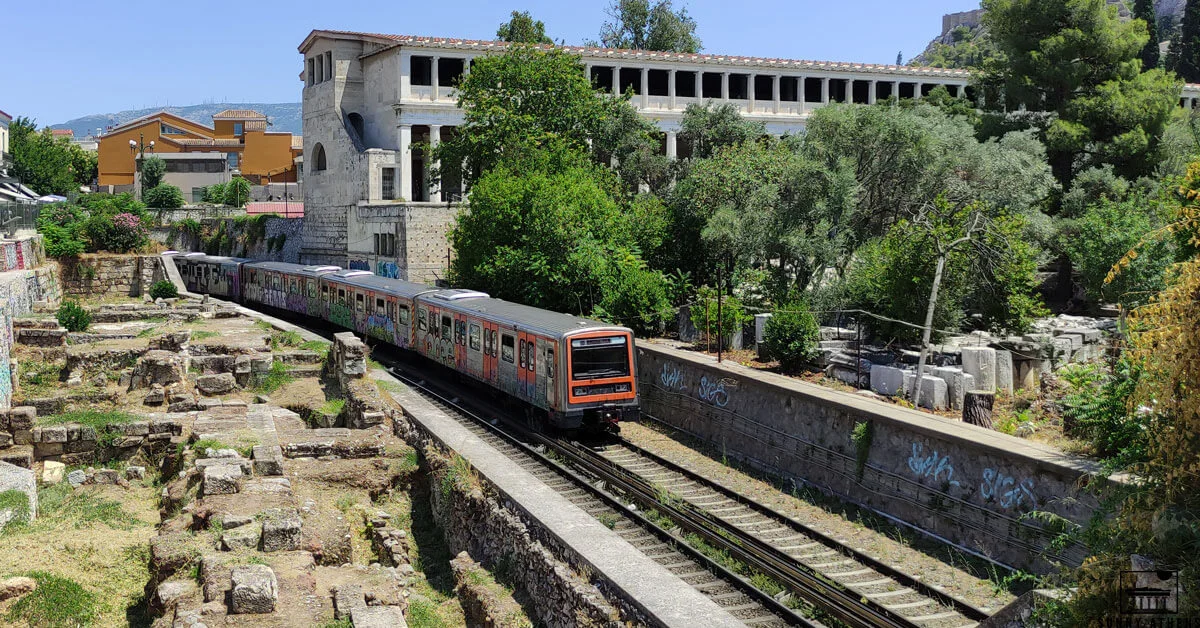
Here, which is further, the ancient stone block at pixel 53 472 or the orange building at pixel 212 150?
the orange building at pixel 212 150

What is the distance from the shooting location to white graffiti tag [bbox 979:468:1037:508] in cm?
1348

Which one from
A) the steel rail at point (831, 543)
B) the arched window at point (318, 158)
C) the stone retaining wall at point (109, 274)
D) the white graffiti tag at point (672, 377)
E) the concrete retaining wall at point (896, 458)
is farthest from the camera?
the arched window at point (318, 158)

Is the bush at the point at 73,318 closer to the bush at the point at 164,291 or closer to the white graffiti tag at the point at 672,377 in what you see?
the bush at the point at 164,291

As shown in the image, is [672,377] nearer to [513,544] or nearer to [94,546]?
[513,544]

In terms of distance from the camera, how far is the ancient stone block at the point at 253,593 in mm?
9609

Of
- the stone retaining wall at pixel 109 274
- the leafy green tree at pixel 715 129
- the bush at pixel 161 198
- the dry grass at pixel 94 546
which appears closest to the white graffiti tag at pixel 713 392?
the dry grass at pixel 94 546

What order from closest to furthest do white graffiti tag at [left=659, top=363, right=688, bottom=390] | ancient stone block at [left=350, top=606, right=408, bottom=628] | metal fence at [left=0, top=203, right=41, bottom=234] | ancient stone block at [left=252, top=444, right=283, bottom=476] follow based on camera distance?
ancient stone block at [left=350, top=606, right=408, bottom=628]
ancient stone block at [left=252, top=444, right=283, bottom=476]
white graffiti tag at [left=659, top=363, right=688, bottom=390]
metal fence at [left=0, top=203, right=41, bottom=234]

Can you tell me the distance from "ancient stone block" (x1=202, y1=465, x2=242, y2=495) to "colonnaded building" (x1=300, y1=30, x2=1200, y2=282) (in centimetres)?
2919

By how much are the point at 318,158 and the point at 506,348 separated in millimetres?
34004

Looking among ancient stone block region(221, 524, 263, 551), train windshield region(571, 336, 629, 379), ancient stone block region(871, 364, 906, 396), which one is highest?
train windshield region(571, 336, 629, 379)

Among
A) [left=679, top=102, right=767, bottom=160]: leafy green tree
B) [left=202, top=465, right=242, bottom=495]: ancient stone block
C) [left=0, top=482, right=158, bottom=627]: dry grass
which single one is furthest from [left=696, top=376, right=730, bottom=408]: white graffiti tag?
[left=679, top=102, right=767, bottom=160]: leafy green tree

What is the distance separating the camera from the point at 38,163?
241 ft

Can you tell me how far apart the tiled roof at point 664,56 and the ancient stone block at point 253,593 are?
36.9 meters

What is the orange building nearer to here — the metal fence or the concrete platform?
the metal fence
